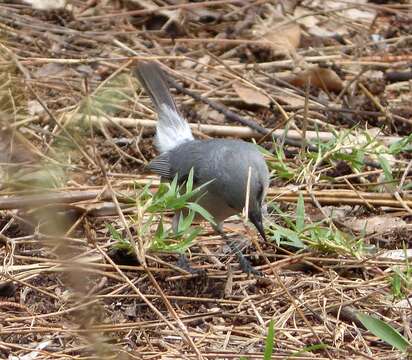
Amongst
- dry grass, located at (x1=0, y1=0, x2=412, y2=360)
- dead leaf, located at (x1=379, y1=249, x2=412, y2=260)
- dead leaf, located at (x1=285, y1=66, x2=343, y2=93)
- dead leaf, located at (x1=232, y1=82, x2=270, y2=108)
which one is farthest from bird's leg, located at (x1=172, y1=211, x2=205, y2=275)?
dead leaf, located at (x1=285, y1=66, x2=343, y2=93)

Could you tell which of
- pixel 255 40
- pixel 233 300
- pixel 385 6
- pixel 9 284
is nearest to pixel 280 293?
pixel 233 300

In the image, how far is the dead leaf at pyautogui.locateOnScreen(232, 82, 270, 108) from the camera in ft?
23.6

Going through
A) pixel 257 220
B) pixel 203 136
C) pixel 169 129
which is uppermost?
pixel 257 220

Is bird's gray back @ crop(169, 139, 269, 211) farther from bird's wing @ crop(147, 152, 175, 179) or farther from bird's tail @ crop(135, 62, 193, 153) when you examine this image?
bird's tail @ crop(135, 62, 193, 153)

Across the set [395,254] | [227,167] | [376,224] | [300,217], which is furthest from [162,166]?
[395,254]

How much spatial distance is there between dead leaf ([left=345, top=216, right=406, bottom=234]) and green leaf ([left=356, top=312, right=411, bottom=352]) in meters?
1.47

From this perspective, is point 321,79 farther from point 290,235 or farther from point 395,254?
point 290,235

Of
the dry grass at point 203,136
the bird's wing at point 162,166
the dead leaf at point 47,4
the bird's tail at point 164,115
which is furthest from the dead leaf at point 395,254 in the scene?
the dead leaf at point 47,4

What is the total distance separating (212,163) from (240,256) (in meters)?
0.60

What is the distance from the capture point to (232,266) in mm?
5020

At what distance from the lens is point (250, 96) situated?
724 centimetres

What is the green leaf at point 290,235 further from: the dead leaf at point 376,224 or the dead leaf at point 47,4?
the dead leaf at point 47,4

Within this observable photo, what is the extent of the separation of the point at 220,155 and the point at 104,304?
A: 3.94 ft

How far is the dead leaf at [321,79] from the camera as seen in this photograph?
752 cm
